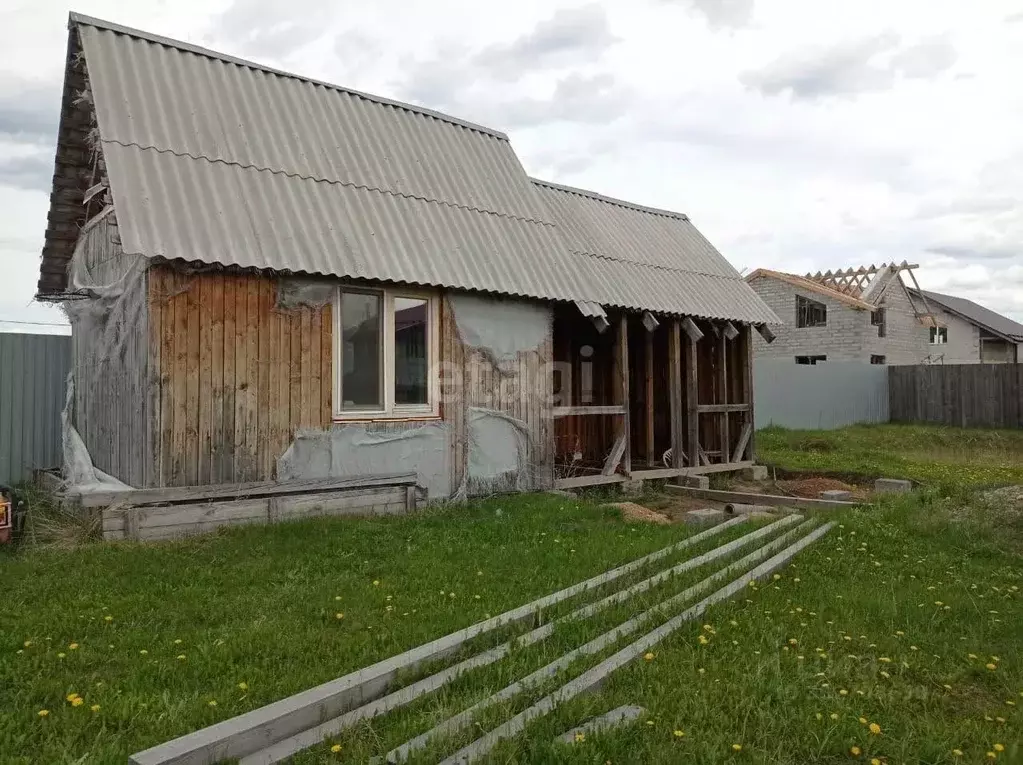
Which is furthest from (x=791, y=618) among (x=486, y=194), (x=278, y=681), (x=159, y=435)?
(x=486, y=194)

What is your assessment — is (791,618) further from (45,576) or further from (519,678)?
(45,576)

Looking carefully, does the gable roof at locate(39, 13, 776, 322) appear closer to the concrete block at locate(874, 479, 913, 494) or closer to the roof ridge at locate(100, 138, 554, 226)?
the roof ridge at locate(100, 138, 554, 226)

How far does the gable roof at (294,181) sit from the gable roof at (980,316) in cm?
2956

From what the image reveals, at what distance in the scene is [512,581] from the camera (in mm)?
5965

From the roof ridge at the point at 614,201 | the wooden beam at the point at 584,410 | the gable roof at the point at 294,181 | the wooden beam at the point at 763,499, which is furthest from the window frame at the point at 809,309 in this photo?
the wooden beam at the point at 584,410

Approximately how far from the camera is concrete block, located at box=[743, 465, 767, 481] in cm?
1395

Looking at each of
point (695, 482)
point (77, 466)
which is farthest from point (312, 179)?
point (695, 482)

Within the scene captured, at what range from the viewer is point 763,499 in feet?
35.0

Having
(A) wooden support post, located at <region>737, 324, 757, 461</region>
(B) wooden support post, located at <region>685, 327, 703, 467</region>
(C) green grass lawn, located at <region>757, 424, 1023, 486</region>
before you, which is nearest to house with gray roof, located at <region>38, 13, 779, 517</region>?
(B) wooden support post, located at <region>685, 327, 703, 467</region>

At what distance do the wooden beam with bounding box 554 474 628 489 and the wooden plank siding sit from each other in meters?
3.87

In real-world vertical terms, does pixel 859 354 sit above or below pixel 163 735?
above

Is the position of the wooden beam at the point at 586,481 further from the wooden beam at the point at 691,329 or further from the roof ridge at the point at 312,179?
the roof ridge at the point at 312,179

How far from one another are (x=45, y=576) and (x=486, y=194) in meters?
7.82

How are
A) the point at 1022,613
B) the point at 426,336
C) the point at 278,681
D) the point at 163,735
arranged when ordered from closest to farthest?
the point at 163,735 < the point at 278,681 < the point at 1022,613 < the point at 426,336
